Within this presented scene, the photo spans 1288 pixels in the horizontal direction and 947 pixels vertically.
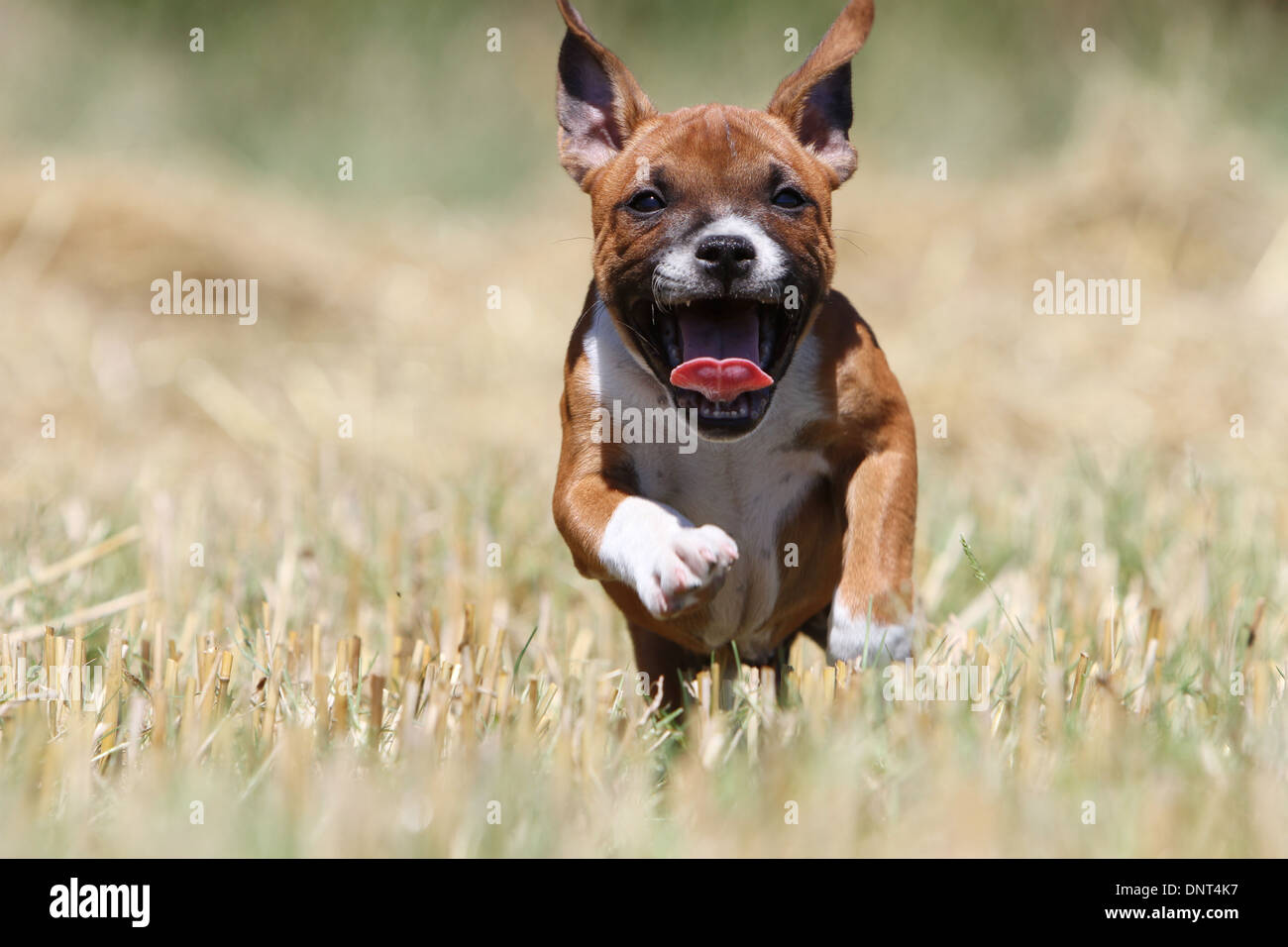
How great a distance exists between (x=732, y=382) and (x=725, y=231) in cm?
36

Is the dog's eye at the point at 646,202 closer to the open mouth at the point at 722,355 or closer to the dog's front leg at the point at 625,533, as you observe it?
the open mouth at the point at 722,355

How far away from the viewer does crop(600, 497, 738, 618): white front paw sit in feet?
11.4

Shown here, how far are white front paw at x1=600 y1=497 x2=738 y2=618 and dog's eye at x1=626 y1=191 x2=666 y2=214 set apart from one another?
2.55 feet

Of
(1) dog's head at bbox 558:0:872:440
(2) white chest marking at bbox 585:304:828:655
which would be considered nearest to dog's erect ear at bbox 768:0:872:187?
(1) dog's head at bbox 558:0:872:440

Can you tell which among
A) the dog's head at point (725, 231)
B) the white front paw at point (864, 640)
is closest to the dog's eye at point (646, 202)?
the dog's head at point (725, 231)

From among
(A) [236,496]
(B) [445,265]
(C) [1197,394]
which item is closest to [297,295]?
(B) [445,265]

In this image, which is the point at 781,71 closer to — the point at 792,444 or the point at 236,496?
the point at 236,496

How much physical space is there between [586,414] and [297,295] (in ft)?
25.0

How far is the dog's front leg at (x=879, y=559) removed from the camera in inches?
146

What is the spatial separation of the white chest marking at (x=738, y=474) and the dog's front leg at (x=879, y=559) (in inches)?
7.6

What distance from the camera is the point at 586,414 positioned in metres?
3.96

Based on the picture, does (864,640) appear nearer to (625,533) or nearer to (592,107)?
(625,533)

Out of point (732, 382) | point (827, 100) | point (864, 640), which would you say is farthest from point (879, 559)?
point (827, 100)

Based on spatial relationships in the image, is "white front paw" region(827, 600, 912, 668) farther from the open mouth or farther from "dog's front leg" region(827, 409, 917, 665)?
the open mouth
